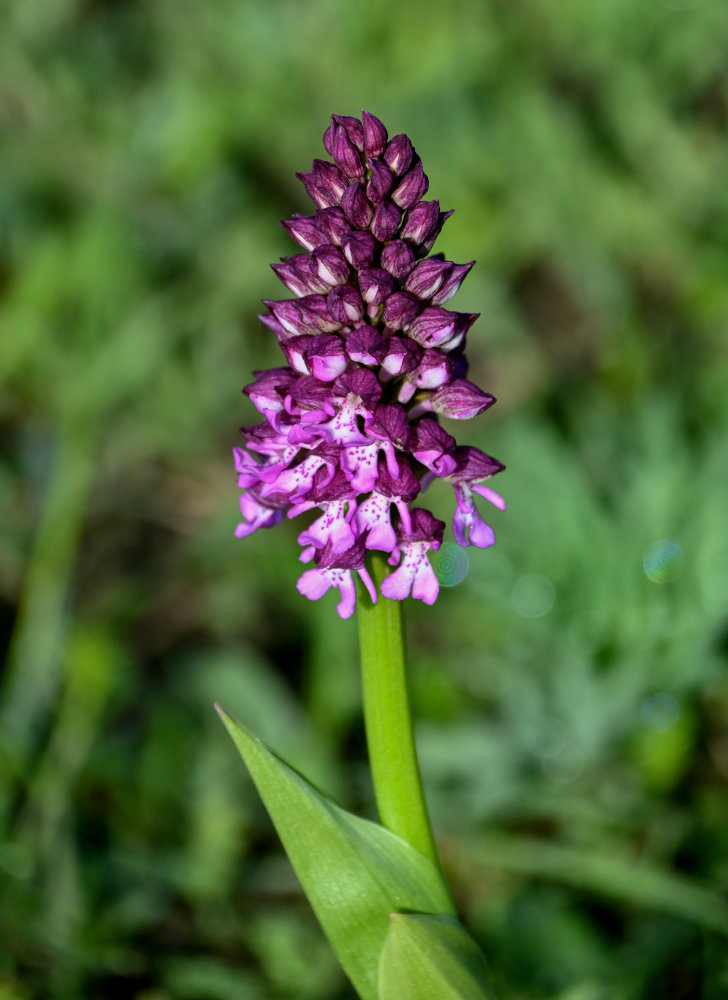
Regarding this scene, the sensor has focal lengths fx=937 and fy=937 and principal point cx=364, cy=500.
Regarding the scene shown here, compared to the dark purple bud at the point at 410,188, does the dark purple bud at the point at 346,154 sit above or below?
above

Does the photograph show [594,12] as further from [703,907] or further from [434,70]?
[703,907]

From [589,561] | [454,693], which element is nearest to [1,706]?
[454,693]

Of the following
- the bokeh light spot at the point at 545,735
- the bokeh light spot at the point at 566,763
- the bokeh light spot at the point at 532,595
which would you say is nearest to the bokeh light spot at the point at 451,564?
the bokeh light spot at the point at 532,595

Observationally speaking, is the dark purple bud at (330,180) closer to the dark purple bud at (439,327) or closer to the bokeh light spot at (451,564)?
the dark purple bud at (439,327)

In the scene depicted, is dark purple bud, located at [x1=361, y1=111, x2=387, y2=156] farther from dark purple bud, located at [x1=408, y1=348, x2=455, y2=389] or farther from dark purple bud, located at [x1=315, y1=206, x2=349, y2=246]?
dark purple bud, located at [x1=408, y1=348, x2=455, y2=389]

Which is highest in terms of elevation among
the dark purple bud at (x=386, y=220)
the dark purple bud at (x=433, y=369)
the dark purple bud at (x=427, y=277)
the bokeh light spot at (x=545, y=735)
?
the dark purple bud at (x=386, y=220)

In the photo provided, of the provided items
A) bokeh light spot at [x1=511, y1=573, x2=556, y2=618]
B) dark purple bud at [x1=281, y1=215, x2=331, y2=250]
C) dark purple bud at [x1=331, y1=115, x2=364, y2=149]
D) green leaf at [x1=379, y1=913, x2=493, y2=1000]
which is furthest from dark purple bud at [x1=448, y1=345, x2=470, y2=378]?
bokeh light spot at [x1=511, y1=573, x2=556, y2=618]

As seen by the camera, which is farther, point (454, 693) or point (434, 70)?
point (434, 70)
